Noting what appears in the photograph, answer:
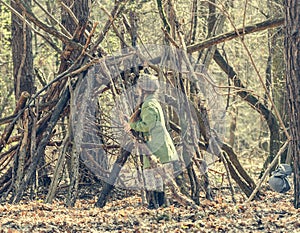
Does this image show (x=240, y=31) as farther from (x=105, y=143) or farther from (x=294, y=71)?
(x=105, y=143)

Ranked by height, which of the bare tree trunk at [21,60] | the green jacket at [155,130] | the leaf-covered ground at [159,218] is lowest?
the leaf-covered ground at [159,218]

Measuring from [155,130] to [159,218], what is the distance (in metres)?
1.62

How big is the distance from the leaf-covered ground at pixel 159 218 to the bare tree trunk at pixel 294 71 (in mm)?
646

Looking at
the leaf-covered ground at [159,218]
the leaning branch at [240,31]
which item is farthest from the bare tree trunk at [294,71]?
the leaning branch at [240,31]

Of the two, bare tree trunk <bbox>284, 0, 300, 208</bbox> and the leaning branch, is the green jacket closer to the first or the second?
bare tree trunk <bbox>284, 0, 300, 208</bbox>

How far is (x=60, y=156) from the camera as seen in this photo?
36.6 ft

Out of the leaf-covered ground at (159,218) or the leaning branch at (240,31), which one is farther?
the leaning branch at (240,31)

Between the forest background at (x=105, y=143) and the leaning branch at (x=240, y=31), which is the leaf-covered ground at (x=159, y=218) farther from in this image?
the leaning branch at (x=240, y=31)

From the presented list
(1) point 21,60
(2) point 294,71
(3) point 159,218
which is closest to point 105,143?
(1) point 21,60

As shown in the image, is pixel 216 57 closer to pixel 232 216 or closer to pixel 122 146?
pixel 122 146

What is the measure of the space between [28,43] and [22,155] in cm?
384

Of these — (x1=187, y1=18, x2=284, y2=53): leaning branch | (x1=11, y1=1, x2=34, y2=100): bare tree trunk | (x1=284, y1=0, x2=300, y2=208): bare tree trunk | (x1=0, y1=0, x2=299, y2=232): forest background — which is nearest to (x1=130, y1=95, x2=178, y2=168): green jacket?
(x1=0, y1=0, x2=299, y2=232): forest background

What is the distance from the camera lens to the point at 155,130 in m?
10.2

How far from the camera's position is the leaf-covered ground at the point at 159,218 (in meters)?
Result: 8.23
